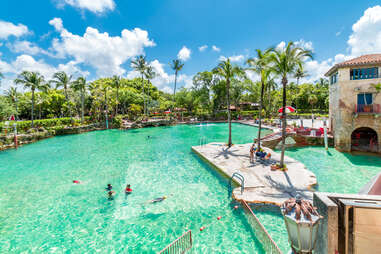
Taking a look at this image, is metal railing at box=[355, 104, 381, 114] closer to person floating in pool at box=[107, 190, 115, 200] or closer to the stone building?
the stone building

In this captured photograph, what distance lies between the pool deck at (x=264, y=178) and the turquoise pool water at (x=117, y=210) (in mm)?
989

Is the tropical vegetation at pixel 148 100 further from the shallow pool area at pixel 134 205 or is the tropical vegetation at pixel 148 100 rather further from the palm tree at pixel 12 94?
the shallow pool area at pixel 134 205

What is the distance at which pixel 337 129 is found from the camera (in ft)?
62.8

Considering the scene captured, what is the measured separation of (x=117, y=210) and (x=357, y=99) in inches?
913

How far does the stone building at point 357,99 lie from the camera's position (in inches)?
668

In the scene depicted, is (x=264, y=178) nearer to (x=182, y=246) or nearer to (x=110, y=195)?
(x=182, y=246)

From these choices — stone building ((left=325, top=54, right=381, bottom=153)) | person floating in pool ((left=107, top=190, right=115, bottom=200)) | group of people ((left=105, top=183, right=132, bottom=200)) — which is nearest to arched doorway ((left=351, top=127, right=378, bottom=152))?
stone building ((left=325, top=54, right=381, bottom=153))

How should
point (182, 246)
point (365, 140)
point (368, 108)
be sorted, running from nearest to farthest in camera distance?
point (182, 246) < point (368, 108) < point (365, 140)

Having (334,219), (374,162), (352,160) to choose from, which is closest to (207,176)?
(334,219)

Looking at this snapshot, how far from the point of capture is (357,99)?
1764 cm

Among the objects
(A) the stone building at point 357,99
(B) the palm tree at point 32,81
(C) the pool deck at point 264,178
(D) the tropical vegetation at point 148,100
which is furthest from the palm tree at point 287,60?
(B) the palm tree at point 32,81

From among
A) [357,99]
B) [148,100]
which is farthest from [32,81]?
[357,99]

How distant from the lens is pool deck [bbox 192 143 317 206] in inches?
361

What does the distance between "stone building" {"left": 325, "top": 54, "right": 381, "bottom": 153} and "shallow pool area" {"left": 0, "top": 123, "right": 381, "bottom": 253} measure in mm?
2336
